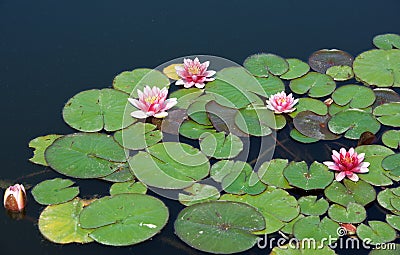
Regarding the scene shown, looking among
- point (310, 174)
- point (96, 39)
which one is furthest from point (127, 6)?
point (310, 174)

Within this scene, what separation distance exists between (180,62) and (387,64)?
4.54 ft

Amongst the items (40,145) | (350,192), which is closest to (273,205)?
(350,192)

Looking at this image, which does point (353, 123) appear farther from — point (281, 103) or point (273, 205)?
point (273, 205)

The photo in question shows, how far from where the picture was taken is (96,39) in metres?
4.32

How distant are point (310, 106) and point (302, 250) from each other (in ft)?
3.78

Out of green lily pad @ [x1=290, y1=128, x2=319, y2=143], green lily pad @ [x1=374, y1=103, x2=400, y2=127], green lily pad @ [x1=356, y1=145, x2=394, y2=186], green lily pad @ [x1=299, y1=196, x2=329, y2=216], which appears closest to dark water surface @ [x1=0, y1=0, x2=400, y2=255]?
green lily pad @ [x1=290, y1=128, x2=319, y2=143]

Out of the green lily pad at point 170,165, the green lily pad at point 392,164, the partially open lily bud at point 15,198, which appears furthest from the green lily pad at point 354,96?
the partially open lily bud at point 15,198

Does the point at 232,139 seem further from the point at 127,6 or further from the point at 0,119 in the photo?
the point at 127,6

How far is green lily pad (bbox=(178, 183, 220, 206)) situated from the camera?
122 inches

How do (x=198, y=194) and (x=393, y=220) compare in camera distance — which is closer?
(x=393, y=220)

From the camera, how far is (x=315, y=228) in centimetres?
296

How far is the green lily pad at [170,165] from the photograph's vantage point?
3.20m

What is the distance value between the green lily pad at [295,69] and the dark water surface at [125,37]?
131mm
